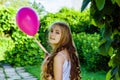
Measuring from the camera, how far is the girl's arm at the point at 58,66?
3.02 meters

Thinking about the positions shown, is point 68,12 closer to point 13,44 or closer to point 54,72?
point 13,44

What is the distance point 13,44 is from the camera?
11.0 m

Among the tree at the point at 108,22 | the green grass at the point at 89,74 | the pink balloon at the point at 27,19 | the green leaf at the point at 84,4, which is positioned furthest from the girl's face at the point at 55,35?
the green grass at the point at 89,74

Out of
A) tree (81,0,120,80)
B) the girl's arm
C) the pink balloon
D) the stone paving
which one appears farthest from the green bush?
tree (81,0,120,80)

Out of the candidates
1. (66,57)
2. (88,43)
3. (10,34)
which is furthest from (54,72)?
(10,34)

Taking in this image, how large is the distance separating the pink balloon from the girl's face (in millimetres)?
372

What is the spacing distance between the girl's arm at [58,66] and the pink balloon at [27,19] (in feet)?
1.90

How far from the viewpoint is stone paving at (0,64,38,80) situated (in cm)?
822

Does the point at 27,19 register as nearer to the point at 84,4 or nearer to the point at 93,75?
the point at 84,4

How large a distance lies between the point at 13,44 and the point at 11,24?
67 centimetres

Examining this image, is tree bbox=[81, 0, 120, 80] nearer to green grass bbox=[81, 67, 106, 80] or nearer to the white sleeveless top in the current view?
the white sleeveless top

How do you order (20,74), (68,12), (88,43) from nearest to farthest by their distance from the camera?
1. (20,74)
2. (88,43)
3. (68,12)

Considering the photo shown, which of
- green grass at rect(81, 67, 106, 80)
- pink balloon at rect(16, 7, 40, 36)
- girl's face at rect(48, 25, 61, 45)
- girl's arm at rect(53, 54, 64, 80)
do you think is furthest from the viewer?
green grass at rect(81, 67, 106, 80)

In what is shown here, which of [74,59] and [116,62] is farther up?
[116,62]
